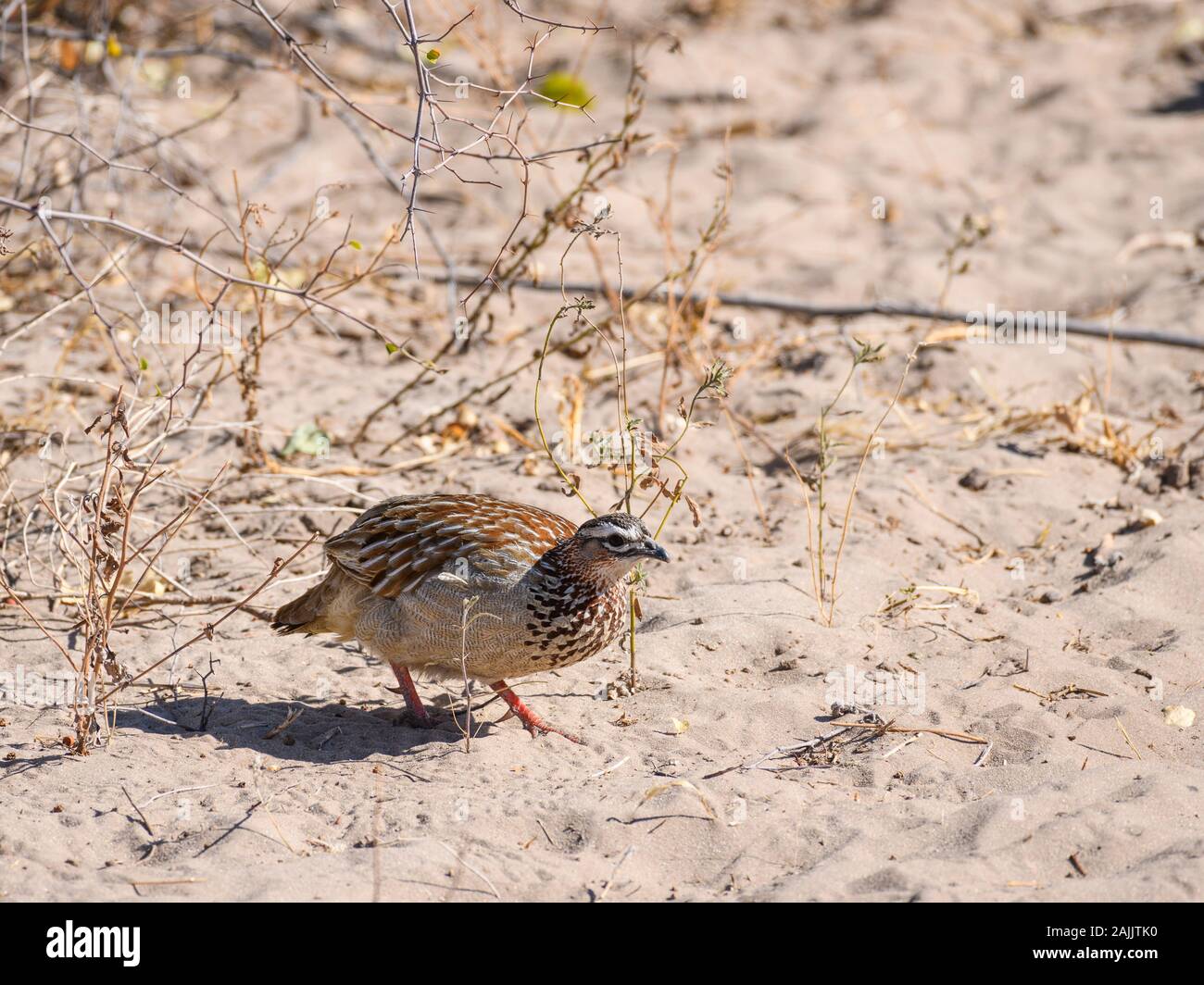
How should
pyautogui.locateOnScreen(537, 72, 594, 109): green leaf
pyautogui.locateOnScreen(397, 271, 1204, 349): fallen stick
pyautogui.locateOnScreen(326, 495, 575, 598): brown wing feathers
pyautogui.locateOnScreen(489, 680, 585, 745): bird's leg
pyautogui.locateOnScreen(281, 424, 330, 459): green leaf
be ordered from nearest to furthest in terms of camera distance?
pyautogui.locateOnScreen(326, 495, 575, 598): brown wing feathers → pyautogui.locateOnScreen(489, 680, 585, 745): bird's leg → pyautogui.locateOnScreen(281, 424, 330, 459): green leaf → pyautogui.locateOnScreen(397, 271, 1204, 349): fallen stick → pyautogui.locateOnScreen(537, 72, 594, 109): green leaf

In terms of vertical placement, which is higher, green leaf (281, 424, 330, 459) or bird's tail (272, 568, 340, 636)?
green leaf (281, 424, 330, 459)

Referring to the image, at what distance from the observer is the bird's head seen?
527 centimetres

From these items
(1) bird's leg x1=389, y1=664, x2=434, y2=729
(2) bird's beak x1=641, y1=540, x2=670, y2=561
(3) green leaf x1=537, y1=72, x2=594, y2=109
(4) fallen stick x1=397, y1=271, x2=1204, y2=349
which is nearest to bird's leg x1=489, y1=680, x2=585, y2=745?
(1) bird's leg x1=389, y1=664, x2=434, y2=729

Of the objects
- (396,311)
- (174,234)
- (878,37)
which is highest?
(878,37)

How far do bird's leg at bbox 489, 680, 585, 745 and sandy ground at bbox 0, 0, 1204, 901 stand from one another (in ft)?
0.20

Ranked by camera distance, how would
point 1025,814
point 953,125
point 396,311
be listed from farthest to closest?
point 953,125 < point 396,311 < point 1025,814

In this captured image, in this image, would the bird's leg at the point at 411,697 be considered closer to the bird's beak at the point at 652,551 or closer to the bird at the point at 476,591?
the bird at the point at 476,591

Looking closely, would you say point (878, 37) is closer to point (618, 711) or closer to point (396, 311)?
point (396, 311)

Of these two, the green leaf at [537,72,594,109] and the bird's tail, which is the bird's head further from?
the green leaf at [537,72,594,109]

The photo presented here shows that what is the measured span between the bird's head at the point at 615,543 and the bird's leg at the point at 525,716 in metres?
0.75

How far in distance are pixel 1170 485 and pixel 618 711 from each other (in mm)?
3734

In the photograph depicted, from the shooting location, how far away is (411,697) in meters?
5.66

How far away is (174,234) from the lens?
10.5 m

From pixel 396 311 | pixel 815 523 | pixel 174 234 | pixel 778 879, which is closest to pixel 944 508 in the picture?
pixel 815 523
